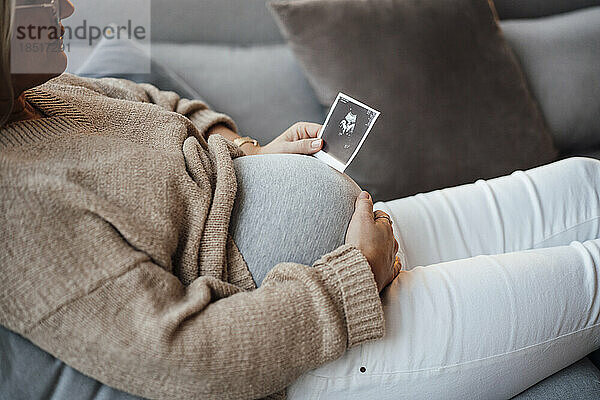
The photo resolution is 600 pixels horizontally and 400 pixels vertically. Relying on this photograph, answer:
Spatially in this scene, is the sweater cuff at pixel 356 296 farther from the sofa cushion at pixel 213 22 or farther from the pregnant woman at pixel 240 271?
the sofa cushion at pixel 213 22

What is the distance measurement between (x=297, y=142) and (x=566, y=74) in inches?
39.4

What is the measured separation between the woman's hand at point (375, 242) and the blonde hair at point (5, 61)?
560 mm

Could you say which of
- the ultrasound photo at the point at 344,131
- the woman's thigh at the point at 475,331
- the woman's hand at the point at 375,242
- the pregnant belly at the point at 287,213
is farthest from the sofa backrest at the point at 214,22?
the woman's thigh at the point at 475,331

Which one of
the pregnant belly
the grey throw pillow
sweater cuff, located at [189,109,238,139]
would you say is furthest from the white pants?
sweater cuff, located at [189,109,238,139]

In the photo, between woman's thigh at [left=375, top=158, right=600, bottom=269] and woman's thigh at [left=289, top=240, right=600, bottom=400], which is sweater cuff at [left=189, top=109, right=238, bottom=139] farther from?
woman's thigh at [left=289, top=240, right=600, bottom=400]

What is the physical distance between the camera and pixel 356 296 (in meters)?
0.79

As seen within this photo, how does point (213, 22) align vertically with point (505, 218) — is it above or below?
above

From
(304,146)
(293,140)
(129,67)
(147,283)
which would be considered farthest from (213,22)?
(147,283)

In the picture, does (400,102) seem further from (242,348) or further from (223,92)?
(242,348)

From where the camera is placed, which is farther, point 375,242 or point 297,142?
point 297,142

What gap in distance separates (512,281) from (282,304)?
41cm

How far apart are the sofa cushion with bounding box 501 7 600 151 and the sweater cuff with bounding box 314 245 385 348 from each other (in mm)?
1129

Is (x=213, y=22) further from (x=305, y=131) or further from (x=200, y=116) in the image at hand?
(x=305, y=131)

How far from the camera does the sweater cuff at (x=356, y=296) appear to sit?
0.78 metres
